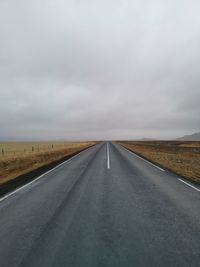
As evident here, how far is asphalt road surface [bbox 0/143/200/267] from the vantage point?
365 cm

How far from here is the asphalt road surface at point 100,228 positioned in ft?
12.0

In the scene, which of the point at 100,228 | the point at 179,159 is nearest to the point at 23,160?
the point at 179,159

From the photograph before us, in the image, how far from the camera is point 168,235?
452 centimetres

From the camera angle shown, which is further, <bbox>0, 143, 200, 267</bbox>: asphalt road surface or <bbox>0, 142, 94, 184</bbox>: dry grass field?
<bbox>0, 142, 94, 184</bbox>: dry grass field

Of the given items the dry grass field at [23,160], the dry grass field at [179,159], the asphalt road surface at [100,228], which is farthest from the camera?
the dry grass field at [23,160]

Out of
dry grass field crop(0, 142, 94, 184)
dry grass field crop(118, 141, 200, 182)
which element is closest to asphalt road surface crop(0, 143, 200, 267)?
dry grass field crop(0, 142, 94, 184)

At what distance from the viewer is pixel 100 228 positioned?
4.94m

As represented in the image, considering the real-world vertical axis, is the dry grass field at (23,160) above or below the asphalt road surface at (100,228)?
above

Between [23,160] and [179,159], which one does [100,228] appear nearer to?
[23,160]

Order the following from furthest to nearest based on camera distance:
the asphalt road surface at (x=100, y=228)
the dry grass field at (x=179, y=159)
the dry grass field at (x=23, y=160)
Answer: the dry grass field at (x=23, y=160)
the dry grass field at (x=179, y=159)
the asphalt road surface at (x=100, y=228)

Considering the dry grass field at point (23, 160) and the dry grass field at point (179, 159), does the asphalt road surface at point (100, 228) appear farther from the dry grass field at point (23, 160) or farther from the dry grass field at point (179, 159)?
the dry grass field at point (179, 159)

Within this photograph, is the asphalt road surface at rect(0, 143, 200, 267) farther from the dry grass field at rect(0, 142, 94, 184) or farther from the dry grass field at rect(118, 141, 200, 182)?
the dry grass field at rect(118, 141, 200, 182)

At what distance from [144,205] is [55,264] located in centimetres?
392

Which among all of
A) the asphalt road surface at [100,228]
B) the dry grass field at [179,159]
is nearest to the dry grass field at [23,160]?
the asphalt road surface at [100,228]
